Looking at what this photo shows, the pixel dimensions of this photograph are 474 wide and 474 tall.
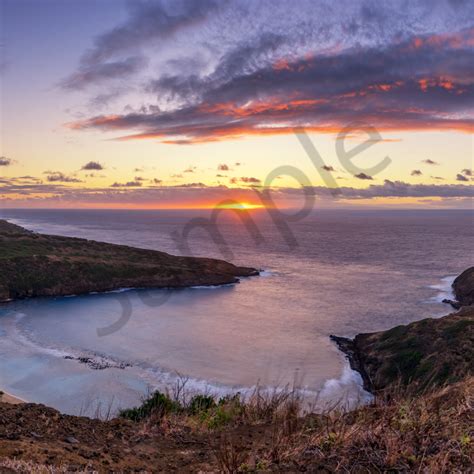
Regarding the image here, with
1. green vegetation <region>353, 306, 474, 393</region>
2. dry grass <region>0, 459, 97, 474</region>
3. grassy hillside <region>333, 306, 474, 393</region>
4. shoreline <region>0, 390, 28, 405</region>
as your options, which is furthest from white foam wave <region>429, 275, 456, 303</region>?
dry grass <region>0, 459, 97, 474</region>

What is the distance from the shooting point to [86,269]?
7950cm

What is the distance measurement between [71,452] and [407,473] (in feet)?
21.9

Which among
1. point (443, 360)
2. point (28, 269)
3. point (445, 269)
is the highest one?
point (28, 269)

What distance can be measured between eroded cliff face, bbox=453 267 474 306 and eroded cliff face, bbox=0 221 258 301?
135 feet

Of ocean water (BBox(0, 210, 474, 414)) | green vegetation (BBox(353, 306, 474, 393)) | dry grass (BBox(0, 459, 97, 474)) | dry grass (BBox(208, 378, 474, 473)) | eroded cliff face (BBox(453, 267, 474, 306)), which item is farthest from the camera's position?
eroded cliff face (BBox(453, 267, 474, 306))

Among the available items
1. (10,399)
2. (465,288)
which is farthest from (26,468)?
(465,288)

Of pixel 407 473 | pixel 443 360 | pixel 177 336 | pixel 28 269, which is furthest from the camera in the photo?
pixel 28 269

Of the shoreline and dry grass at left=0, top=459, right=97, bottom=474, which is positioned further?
the shoreline

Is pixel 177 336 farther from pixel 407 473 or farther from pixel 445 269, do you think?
pixel 445 269

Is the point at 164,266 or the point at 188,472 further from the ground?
the point at 188,472

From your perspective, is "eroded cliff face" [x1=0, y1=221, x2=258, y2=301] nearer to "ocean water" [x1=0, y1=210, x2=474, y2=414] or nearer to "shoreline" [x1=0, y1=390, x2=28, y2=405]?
"ocean water" [x1=0, y1=210, x2=474, y2=414]

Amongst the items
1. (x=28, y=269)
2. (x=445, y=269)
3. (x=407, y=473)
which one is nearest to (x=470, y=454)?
(x=407, y=473)

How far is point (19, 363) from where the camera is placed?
39.4 metres

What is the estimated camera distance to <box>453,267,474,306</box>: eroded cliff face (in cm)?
6412
